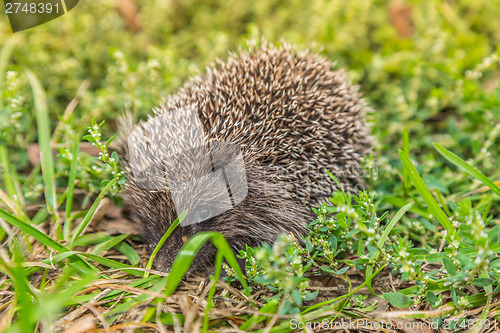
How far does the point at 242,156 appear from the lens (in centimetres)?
313

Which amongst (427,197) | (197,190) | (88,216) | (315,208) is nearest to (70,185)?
(88,216)

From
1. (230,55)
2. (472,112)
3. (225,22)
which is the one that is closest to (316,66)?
(230,55)

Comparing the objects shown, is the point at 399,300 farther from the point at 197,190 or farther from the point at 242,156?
the point at 197,190

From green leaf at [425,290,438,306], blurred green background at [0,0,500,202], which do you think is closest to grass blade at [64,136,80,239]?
blurred green background at [0,0,500,202]

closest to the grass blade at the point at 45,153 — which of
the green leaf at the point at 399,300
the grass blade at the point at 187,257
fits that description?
the grass blade at the point at 187,257

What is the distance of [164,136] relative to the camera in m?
3.07

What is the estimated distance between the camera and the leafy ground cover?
8.50 ft

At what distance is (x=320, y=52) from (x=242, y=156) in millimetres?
2731

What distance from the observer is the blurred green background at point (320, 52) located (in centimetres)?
420

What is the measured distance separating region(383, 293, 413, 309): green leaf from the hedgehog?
82cm

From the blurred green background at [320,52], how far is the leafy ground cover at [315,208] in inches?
1.1

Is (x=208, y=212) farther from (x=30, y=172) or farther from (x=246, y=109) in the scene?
(x=30, y=172)

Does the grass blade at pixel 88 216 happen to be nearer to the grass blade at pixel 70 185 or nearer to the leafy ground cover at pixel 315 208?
the leafy ground cover at pixel 315 208

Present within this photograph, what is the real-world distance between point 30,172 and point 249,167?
2745 mm
